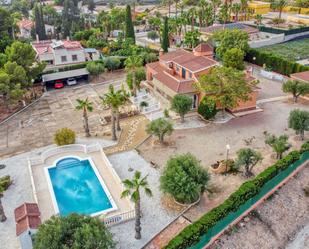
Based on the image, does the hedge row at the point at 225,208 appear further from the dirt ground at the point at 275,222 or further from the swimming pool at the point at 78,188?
the swimming pool at the point at 78,188

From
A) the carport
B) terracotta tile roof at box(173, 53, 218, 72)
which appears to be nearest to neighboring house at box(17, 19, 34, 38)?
the carport

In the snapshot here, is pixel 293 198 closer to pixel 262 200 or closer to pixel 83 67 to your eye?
pixel 262 200

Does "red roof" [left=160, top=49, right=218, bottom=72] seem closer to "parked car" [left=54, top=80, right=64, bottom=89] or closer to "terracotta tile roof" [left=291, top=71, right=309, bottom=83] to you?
"terracotta tile roof" [left=291, top=71, right=309, bottom=83]

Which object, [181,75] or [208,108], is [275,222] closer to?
[208,108]

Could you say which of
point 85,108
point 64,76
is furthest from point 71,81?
point 85,108

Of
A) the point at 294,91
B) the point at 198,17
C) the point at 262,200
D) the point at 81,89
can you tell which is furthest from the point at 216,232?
the point at 198,17

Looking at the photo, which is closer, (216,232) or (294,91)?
(216,232)

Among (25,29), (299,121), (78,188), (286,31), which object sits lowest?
(78,188)
